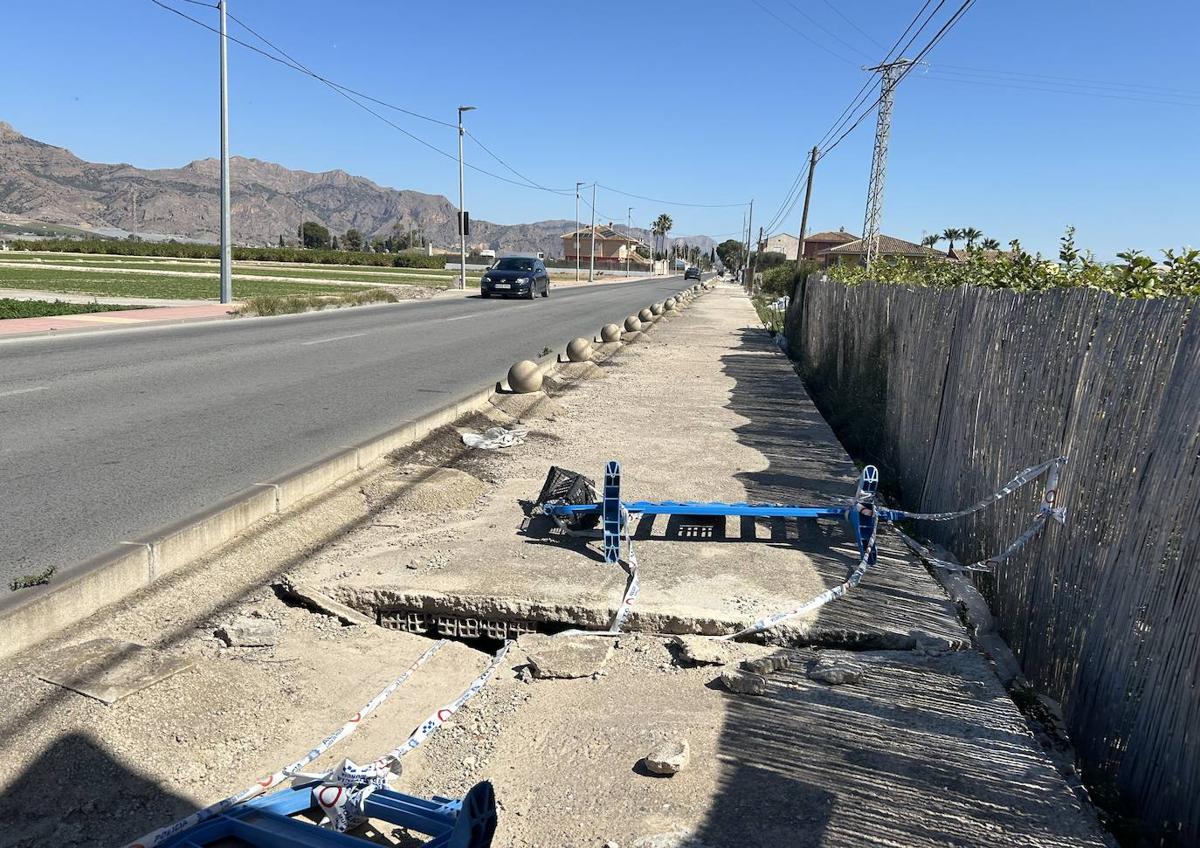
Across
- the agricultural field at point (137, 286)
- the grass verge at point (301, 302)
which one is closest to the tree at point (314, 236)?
the agricultural field at point (137, 286)

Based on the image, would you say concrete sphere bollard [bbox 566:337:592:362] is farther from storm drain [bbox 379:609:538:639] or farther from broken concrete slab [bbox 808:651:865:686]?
broken concrete slab [bbox 808:651:865:686]

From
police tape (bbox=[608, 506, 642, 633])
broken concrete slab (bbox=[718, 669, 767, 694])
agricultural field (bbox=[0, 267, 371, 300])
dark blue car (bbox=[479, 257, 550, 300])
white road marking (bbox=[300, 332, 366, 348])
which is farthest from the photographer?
dark blue car (bbox=[479, 257, 550, 300])

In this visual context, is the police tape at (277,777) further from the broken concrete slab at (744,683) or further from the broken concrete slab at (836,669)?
the broken concrete slab at (836,669)

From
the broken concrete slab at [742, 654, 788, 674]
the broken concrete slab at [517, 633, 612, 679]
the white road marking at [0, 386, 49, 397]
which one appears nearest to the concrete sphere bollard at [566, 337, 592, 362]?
the white road marking at [0, 386, 49, 397]

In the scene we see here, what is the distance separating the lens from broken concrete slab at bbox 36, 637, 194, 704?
133 inches

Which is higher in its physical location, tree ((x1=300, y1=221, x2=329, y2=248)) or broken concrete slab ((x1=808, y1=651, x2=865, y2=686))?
tree ((x1=300, y1=221, x2=329, y2=248))

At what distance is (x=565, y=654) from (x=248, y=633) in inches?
55.8

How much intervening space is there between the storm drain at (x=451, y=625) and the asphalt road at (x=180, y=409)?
5.30 feet

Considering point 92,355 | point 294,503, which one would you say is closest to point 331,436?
point 294,503

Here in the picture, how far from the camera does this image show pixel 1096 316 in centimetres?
409

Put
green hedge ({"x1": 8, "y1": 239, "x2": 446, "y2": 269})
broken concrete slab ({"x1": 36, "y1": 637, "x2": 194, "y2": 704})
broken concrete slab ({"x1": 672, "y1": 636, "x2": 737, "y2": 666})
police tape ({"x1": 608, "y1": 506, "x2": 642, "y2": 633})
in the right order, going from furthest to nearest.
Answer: green hedge ({"x1": 8, "y1": 239, "x2": 446, "y2": 269}) → police tape ({"x1": 608, "y1": 506, "x2": 642, "y2": 633}) → broken concrete slab ({"x1": 672, "y1": 636, "x2": 737, "y2": 666}) → broken concrete slab ({"x1": 36, "y1": 637, "x2": 194, "y2": 704})

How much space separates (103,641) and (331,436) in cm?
449

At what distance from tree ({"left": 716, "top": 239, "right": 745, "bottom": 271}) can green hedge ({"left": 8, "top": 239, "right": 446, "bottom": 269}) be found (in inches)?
3153

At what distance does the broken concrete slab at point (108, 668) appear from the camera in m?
3.38
